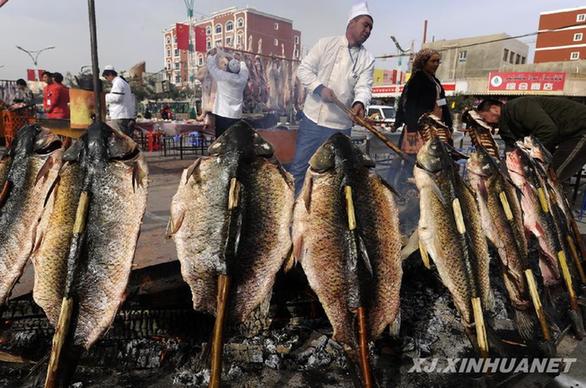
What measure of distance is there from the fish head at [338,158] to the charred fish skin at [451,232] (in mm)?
489

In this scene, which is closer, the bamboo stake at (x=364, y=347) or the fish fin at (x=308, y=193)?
the bamboo stake at (x=364, y=347)

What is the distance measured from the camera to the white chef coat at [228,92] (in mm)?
6941

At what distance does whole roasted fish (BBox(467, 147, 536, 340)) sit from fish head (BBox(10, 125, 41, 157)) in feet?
10.4

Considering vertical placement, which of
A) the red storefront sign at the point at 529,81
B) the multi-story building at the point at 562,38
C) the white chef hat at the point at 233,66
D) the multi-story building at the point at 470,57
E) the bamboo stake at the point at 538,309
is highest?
the multi-story building at the point at 562,38

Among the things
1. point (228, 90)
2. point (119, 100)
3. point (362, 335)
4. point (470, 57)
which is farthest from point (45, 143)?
point (470, 57)

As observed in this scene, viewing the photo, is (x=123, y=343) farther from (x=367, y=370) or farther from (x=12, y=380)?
(x=367, y=370)

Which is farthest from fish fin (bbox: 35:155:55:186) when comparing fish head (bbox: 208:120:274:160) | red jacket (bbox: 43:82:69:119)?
red jacket (bbox: 43:82:69:119)

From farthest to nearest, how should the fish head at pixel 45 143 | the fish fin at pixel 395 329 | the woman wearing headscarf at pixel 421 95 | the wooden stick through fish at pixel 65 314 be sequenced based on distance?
the woman wearing headscarf at pixel 421 95
the fish fin at pixel 395 329
the fish head at pixel 45 143
the wooden stick through fish at pixel 65 314

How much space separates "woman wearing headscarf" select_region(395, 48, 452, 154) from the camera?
221 inches

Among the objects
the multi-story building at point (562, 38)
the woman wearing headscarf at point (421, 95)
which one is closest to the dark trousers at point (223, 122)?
the woman wearing headscarf at point (421, 95)

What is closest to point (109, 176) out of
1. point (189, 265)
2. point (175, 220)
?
point (175, 220)

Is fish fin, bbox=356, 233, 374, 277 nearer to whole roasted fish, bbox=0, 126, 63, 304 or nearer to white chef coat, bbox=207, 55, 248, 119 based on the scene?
whole roasted fish, bbox=0, 126, 63, 304

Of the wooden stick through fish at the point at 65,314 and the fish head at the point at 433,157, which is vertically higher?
the fish head at the point at 433,157

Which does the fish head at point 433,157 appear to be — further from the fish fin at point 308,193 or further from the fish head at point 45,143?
the fish head at point 45,143
